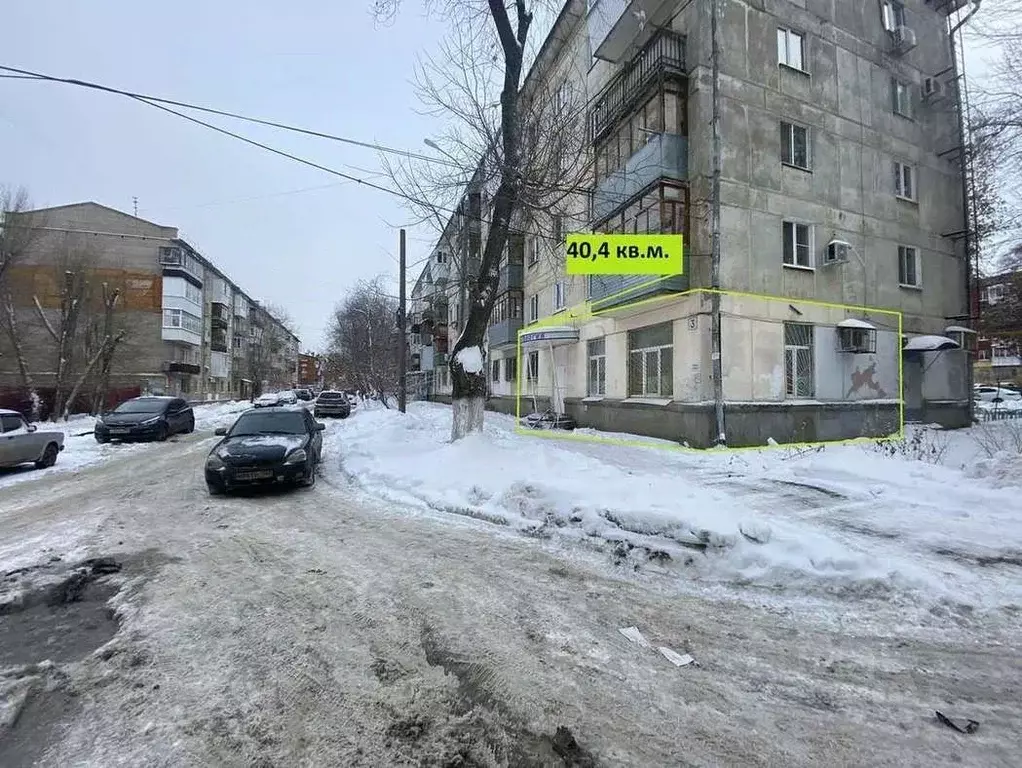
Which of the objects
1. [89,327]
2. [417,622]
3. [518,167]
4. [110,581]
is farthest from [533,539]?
[89,327]

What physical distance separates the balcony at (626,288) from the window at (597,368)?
1.77 metres

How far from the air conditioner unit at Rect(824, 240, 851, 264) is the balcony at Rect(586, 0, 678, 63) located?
8111 millimetres

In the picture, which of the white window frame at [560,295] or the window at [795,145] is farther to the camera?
the white window frame at [560,295]

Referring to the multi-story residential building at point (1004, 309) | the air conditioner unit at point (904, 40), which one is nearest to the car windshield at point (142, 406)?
the air conditioner unit at point (904, 40)

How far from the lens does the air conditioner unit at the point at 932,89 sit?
18564 mm

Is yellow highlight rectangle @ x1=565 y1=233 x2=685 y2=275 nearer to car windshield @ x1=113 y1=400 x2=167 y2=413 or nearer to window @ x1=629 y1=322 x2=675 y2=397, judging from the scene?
window @ x1=629 y1=322 x2=675 y2=397

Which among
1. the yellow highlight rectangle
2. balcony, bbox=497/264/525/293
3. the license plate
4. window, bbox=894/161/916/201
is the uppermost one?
window, bbox=894/161/916/201

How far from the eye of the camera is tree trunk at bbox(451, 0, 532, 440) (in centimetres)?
1127

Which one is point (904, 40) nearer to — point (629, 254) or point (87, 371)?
point (629, 254)

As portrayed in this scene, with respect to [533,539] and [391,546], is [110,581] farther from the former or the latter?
[533,539]

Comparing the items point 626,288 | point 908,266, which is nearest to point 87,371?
point 626,288

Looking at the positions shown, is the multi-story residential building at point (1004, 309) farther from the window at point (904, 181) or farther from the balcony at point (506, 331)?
the balcony at point (506, 331)

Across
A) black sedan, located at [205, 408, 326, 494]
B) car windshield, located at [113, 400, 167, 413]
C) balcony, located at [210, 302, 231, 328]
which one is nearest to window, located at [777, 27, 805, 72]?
black sedan, located at [205, 408, 326, 494]

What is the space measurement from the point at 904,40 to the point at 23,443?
2688cm
